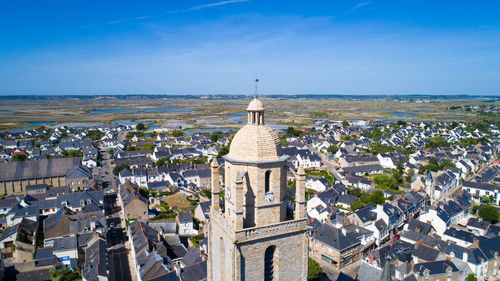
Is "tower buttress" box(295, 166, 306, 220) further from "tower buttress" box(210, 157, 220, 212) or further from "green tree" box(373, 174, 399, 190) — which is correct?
"green tree" box(373, 174, 399, 190)

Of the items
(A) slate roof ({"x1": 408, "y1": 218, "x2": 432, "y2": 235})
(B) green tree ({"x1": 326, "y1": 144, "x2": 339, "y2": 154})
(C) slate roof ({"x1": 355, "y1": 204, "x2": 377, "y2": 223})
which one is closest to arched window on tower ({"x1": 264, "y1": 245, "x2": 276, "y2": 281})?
(C) slate roof ({"x1": 355, "y1": 204, "x2": 377, "y2": 223})

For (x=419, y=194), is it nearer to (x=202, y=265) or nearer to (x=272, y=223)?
(x=202, y=265)

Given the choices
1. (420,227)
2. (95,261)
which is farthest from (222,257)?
(420,227)

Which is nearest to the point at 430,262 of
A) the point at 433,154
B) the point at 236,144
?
the point at 236,144

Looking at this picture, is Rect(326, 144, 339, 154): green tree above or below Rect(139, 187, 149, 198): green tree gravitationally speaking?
above

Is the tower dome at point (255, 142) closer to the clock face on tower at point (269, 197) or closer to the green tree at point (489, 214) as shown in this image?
the clock face on tower at point (269, 197)

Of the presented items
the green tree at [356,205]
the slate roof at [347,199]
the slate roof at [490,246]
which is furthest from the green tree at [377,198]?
the slate roof at [490,246]
